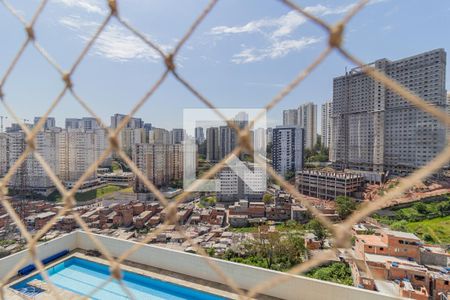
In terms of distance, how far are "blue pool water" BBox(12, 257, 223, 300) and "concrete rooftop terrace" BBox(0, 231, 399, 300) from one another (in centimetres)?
4

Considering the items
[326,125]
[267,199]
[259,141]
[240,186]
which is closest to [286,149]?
[240,186]

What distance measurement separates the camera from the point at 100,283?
203 centimetres

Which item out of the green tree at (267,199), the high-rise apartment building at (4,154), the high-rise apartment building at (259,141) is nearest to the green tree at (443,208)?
the green tree at (267,199)

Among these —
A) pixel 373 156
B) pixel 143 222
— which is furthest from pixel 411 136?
pixel 143 222

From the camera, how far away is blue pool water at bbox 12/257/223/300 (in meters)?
1.85

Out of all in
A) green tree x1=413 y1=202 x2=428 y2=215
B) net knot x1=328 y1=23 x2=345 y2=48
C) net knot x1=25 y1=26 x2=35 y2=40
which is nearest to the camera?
net knot x1=328 y1=23 x2=345 y2=48

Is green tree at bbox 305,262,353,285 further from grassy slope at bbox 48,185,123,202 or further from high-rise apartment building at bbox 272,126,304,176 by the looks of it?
grassy slope at bbox 48,185,123,202

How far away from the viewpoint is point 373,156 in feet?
40.5

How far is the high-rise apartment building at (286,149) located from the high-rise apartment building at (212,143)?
385 centimetres

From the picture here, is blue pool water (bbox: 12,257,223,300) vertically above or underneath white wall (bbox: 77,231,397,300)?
underneath

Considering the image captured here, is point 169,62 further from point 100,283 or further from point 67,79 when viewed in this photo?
point 100,283

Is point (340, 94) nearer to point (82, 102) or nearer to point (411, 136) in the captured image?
point (411, 136)

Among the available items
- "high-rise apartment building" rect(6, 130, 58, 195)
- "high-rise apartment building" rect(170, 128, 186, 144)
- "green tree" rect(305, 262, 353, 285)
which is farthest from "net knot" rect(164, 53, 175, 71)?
"high-rise apartment building" rect(170, 128, 186, 144)

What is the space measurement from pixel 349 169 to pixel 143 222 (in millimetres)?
9971
